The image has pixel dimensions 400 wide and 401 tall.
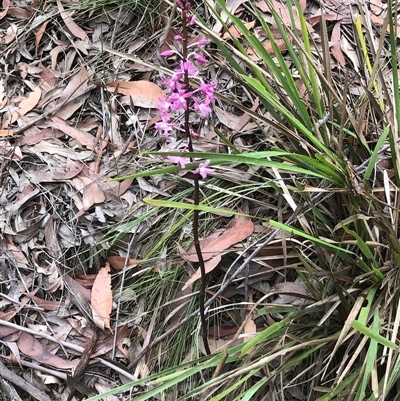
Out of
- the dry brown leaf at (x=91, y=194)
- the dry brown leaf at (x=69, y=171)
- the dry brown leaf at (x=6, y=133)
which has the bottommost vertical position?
the dry brown leaf at (x=91, y=194)

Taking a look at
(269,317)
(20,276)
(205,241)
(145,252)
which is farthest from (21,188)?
(269,317)

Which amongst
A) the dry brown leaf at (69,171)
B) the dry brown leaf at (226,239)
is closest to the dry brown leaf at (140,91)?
the dry brown leaf at (69,171)

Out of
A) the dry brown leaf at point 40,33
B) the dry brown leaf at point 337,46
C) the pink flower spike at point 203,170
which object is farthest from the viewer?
the dry brown leaf at point 40,33

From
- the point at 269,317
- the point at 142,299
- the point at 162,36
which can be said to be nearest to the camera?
the point at 269,317

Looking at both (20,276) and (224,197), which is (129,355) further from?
(224,197)

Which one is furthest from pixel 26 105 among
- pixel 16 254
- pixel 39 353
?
pixel 39 353

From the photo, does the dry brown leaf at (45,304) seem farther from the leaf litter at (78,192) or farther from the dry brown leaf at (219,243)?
the dry brown leaf at (219,243)

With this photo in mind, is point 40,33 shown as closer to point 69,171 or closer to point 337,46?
point 69,171

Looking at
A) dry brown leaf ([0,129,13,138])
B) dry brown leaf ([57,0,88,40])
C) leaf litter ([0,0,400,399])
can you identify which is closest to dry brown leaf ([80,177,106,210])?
leaf litter ([0,0,400,399])
